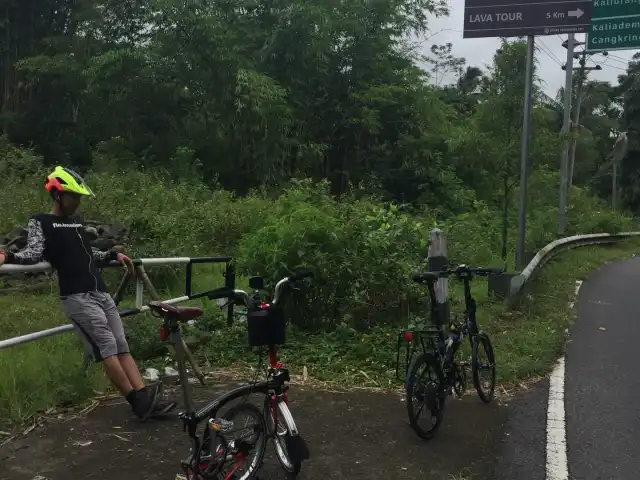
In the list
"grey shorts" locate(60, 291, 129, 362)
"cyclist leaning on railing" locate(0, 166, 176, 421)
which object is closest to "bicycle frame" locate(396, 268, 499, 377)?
"cyclist leaning on railing" locate(0, 166, 176, 421)

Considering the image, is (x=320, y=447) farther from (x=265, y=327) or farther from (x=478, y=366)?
(x=478, y=366)

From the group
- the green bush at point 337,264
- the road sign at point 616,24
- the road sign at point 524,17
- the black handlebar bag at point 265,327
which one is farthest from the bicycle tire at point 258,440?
the road sign at point 616,24

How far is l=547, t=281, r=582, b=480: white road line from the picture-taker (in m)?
4.55

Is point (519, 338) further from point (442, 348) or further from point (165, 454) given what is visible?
point (165, 454)

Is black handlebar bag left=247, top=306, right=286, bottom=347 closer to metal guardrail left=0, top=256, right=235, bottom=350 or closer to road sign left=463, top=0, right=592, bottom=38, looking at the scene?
metal guardrail left=0, top=256, right=235, bottom=350

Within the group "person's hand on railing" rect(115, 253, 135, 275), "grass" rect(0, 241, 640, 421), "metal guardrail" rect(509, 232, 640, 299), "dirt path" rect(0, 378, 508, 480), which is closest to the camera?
"dirt path" rect(0, 378, 508, 480)

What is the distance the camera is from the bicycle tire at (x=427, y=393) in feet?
16.1

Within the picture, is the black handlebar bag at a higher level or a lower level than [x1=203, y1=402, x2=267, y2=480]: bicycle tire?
higher

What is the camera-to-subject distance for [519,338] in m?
8.20

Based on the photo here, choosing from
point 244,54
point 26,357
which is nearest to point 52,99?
point 244,54

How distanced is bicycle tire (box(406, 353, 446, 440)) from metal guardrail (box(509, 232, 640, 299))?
522 cm

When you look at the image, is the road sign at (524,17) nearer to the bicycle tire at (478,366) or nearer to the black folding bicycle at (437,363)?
the black folding bicycle at (437,363)

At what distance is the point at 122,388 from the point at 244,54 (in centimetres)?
2284

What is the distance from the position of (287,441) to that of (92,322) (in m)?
1.83
